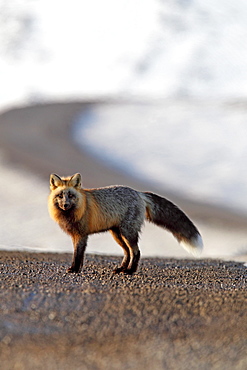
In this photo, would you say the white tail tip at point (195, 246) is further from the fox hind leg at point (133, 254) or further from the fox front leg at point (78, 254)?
the fox front leg at point (78, 254)

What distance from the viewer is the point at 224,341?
3531 millimetres

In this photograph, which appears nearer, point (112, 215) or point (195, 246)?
point (112, 215)

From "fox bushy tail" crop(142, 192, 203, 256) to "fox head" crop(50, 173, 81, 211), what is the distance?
3.11 ft

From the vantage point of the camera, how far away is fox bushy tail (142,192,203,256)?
6.99 metres

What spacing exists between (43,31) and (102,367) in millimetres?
22904

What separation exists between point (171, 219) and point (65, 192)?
137 cm

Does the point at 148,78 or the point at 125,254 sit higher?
the point at 148,78

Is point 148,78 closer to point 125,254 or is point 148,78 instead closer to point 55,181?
point 125,254

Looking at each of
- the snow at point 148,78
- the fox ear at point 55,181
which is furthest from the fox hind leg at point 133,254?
the snow at point 148,78

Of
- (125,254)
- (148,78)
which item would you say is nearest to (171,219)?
(125,254)

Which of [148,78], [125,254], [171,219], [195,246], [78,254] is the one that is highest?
[148,78]

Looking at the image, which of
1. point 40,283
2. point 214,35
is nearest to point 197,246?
point 40,283

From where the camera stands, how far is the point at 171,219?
7047 millimetres

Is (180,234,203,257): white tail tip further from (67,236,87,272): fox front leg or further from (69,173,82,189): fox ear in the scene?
(69,173,82,189): fox ear
